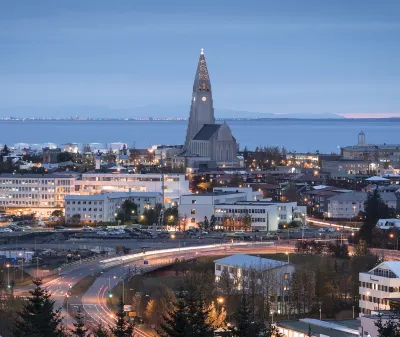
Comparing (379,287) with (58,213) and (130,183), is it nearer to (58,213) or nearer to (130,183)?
(58,213)

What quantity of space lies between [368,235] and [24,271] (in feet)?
25.7

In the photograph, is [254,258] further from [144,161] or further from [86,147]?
[86,147]

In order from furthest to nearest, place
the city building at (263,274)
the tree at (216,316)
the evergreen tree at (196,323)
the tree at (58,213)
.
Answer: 1. the tree at (58,213)
2. the city building at (263,274)
3. the tree at (216,316)
4. the evergreen tree at (196,323)

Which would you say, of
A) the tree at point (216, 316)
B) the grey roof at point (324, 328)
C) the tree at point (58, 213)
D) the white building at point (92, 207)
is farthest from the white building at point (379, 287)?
the tree at point (58, 213)

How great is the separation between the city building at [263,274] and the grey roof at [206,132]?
83.1ft

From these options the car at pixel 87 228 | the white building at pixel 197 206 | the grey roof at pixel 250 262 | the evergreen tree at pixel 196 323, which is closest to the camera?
the evergreen tree at pixel 196 323

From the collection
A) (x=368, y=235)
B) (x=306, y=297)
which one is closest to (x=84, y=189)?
(x=368, y=235)

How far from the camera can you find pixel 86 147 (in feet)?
212

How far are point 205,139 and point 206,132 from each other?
0.70m

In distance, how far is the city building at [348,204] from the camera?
31.0 metres

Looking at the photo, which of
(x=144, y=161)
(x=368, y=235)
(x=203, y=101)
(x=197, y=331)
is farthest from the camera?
(x=144, y=161)

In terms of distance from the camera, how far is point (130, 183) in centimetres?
3441

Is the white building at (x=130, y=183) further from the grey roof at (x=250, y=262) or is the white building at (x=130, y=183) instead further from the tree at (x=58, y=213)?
the grey roof at (x=250, y=262)

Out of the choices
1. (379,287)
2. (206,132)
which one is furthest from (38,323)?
(206,132)
